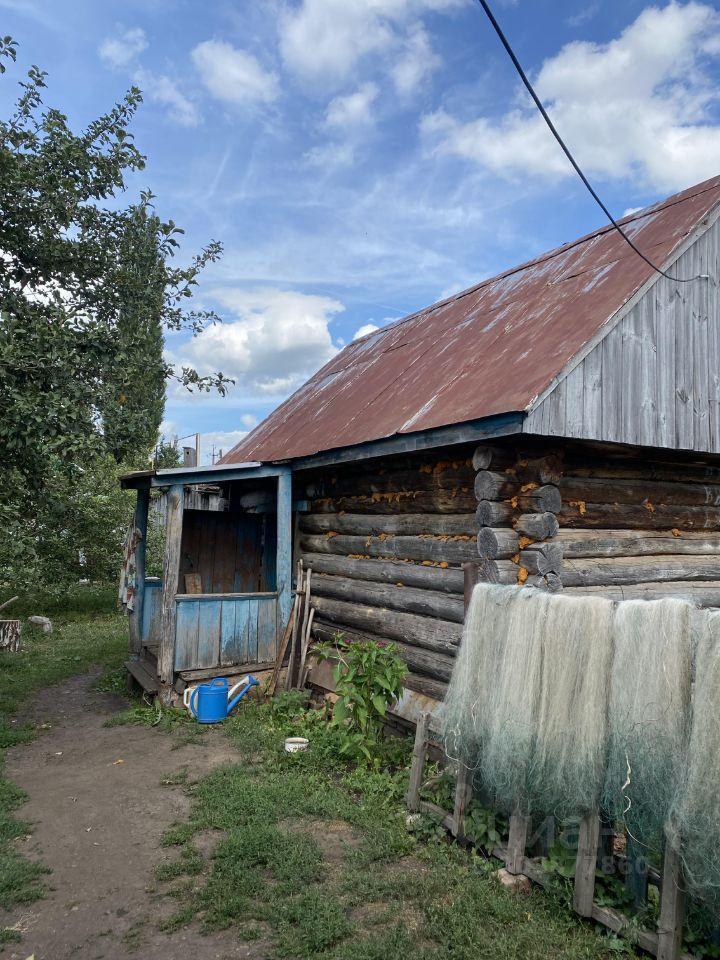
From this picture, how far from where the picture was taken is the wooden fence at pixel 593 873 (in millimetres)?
3312

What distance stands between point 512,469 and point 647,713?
9.80 ft

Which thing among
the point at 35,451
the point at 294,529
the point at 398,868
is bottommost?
the point at 398,868

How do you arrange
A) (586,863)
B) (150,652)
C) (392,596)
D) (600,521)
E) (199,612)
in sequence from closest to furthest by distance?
(586,863) < (600,521) < (392,596) < (199,612) < (150,652)

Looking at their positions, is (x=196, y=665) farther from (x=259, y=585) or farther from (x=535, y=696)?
(x=535, y=696)

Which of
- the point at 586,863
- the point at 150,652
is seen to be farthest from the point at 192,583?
the point at 586,863

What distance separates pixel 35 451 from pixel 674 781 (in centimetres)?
695

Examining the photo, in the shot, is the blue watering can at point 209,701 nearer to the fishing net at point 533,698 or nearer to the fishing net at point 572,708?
the fishing net at point 533,698

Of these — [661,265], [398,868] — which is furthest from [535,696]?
[661,265]

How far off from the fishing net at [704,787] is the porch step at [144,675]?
715cm

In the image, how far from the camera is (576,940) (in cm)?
368

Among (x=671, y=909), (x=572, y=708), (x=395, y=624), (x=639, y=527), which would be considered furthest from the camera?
(x=395, y=624)

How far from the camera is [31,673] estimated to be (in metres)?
11.3

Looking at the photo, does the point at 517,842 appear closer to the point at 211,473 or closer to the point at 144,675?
the point at 211,473

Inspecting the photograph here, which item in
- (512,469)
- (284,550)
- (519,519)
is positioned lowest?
(284,550)
